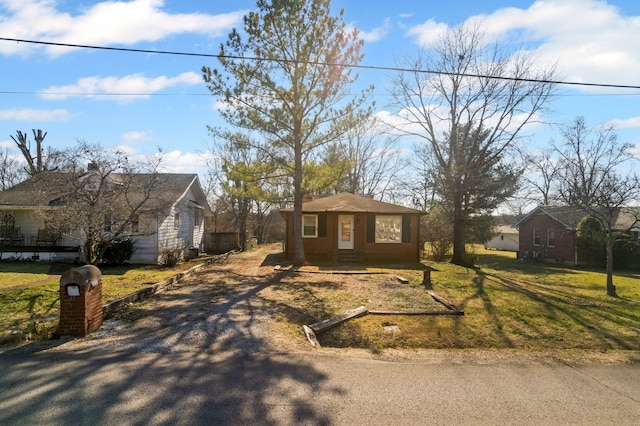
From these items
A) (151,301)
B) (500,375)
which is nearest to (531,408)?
(500,375)

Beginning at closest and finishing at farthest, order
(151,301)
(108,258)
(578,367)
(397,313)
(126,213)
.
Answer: (578,367)
(397,313)
(151,301)
(126,213)
(108,258)

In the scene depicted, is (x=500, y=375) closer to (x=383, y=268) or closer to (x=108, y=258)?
(x=383, y=268)

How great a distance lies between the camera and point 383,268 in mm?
18031

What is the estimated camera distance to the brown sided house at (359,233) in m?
20.6

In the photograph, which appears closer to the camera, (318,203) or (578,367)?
(578,367)

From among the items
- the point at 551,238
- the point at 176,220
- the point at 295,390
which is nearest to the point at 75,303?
the point at 295,390

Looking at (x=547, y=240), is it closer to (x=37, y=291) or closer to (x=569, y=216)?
(x=569, y=216)

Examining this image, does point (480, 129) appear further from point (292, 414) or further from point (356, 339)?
point (292, 414)

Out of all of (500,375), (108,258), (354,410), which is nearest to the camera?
(354,410)

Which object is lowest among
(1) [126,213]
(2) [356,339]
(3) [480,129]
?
(2) [356,339]

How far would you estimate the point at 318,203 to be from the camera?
22.0 metres

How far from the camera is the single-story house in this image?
28281mm

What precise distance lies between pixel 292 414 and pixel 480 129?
2142cm

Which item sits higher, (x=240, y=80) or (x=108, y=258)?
(x=240, y=80)
